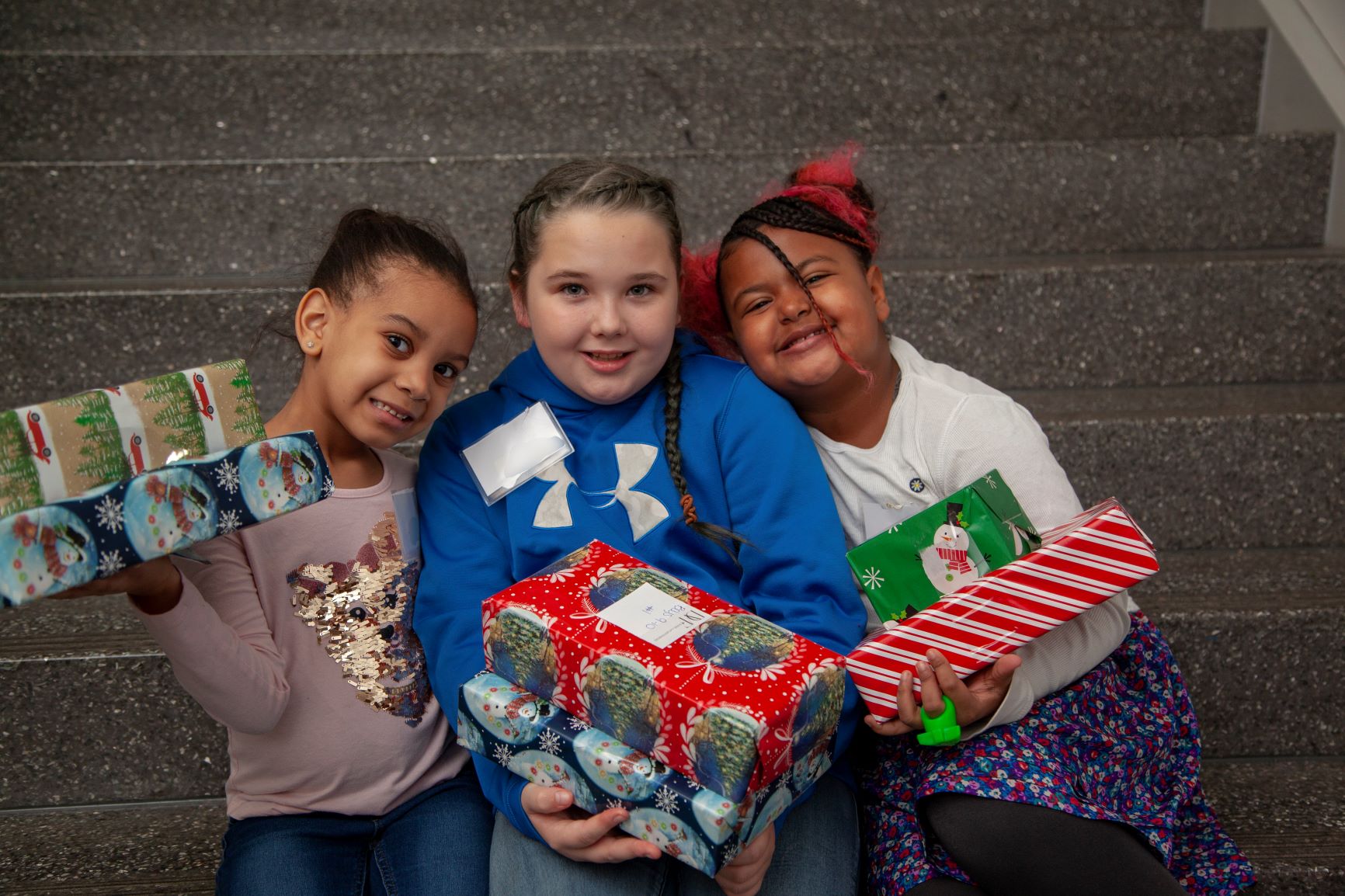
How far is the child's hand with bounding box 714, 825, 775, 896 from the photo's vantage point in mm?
875

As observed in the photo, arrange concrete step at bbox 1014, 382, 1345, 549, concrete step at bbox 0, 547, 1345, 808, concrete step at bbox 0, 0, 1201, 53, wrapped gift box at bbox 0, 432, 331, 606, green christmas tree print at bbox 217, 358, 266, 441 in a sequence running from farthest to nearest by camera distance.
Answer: concrete step at bbox 0, 0, 1201, 53
concrete step at bbox 1014, 382, 1345, 549
concrete step at bbox 0, 547, 1345, 808
green christmas tree print at bbox 217, 358, 266, 441
wrapped gift box at bbox 0, 432, 331, 606

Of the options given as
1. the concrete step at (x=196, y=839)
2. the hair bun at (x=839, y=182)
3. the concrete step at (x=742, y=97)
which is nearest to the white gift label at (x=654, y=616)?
the hair bun at (x=839, y=182)

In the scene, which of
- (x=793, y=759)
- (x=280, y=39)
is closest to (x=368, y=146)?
(x=280, y=39)

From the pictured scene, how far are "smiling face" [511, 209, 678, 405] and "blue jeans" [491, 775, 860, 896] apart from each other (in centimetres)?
45

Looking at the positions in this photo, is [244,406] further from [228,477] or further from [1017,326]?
[1017,326]

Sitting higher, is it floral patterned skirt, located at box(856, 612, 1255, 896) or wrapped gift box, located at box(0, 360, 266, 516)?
wrapped gift box, located at box(0, 360, 266, 516)

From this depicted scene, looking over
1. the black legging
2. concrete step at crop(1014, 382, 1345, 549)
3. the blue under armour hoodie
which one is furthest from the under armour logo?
concrete step at crop(1014, 382, 1345, 549)

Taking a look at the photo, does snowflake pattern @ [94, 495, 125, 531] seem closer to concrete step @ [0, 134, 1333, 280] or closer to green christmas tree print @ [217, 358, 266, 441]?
green christmas tree print @ [217, 358, 266, 441]

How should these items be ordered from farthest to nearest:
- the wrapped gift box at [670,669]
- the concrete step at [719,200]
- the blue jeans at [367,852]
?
the concrete step at [719,200] < the blue jeans at [367,852] < the wrapped gift box at [670,669]

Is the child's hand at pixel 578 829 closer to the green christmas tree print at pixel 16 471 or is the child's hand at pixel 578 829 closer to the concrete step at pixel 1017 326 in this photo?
the green christmas tree print at pixel 16 471

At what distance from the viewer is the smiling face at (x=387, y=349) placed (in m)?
1.01

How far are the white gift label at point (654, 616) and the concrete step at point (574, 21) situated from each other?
5.17 feet

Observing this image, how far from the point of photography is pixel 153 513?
73 centimetres

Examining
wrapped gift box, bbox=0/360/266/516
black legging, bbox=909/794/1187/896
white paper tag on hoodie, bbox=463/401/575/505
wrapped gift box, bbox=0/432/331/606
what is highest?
wrapped gift box, bbox=0/360/266/516
